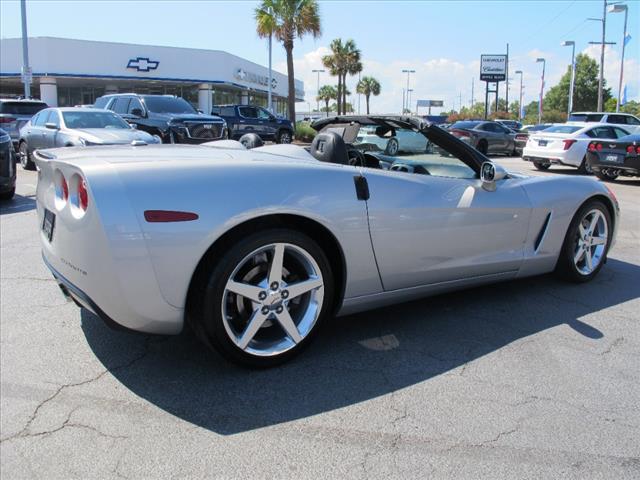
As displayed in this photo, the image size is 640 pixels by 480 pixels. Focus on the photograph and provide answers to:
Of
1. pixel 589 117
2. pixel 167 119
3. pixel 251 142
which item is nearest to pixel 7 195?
pixel 251 142

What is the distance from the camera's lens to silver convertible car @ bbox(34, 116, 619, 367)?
2.57 meters

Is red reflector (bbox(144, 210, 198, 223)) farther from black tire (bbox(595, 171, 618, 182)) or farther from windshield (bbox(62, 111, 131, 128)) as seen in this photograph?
black tire (bbox(595, 171, 618, 182))

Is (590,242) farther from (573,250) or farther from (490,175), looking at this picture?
(490,175)

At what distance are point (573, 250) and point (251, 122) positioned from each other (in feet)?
66.8

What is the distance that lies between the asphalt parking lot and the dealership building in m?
35.7

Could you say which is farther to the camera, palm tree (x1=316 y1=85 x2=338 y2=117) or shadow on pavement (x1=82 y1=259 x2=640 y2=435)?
palm tree (x1=316 y1=85 x2=338 y2=117)

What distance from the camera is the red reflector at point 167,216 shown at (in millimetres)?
2529

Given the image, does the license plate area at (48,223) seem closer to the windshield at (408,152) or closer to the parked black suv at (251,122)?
the windshield at (408,152)

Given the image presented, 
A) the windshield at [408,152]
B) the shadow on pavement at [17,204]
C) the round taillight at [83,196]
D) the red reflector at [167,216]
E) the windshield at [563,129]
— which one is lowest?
the shadow on pavement at [17,204]

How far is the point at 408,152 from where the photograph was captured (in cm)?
405

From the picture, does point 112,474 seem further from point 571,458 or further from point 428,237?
point 428,237

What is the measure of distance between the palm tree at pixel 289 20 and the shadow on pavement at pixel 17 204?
79.2ft

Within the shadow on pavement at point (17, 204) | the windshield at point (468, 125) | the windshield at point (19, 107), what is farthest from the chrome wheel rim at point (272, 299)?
the windshield at point (468, 125)

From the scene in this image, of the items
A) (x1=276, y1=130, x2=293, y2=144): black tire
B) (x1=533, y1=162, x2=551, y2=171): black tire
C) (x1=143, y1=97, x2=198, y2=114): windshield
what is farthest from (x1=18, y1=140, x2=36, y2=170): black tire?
(x1=533, y1=162, x2=551, y2=171): black tire
